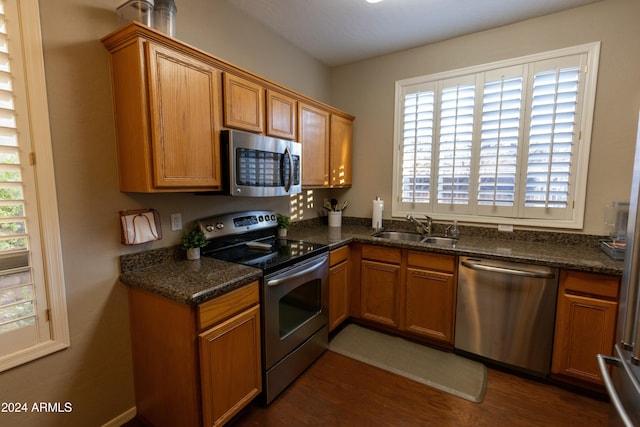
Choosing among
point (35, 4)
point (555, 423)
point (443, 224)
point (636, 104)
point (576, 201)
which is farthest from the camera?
point (443, 224)

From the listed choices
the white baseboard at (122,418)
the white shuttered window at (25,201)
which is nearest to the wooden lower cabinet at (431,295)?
the white baseboard at (122,418)

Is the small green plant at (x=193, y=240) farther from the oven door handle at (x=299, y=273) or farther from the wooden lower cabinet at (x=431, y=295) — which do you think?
the wooden lower cabinet at (x=431, y=295)

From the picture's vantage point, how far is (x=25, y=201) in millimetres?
1277

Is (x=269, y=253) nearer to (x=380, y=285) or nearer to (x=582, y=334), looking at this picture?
(x=380, y=285)

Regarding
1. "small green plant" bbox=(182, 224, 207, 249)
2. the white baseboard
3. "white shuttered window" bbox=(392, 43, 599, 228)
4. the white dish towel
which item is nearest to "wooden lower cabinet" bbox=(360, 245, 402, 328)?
"white shuttered window" bbox=(392, 43, 599, 228)

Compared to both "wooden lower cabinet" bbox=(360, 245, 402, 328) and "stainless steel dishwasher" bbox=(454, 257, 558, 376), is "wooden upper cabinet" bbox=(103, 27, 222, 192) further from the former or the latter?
"stainless steel dishwasher" bbox=(454, 257, 558, 376)

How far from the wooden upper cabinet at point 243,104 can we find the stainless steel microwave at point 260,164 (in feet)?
0.32

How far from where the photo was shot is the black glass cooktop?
69.6 inches

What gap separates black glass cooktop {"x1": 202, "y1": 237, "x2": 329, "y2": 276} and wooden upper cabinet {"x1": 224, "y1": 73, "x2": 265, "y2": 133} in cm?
86

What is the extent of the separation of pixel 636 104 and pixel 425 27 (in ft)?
5.44

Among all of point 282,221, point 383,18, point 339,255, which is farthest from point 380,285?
point 383,18

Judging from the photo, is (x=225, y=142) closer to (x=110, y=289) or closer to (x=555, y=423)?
(x=110, y=289)

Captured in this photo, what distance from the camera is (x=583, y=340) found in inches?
72.7

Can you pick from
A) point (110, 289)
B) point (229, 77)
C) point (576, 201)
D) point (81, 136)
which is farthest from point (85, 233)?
point (576, 201)
